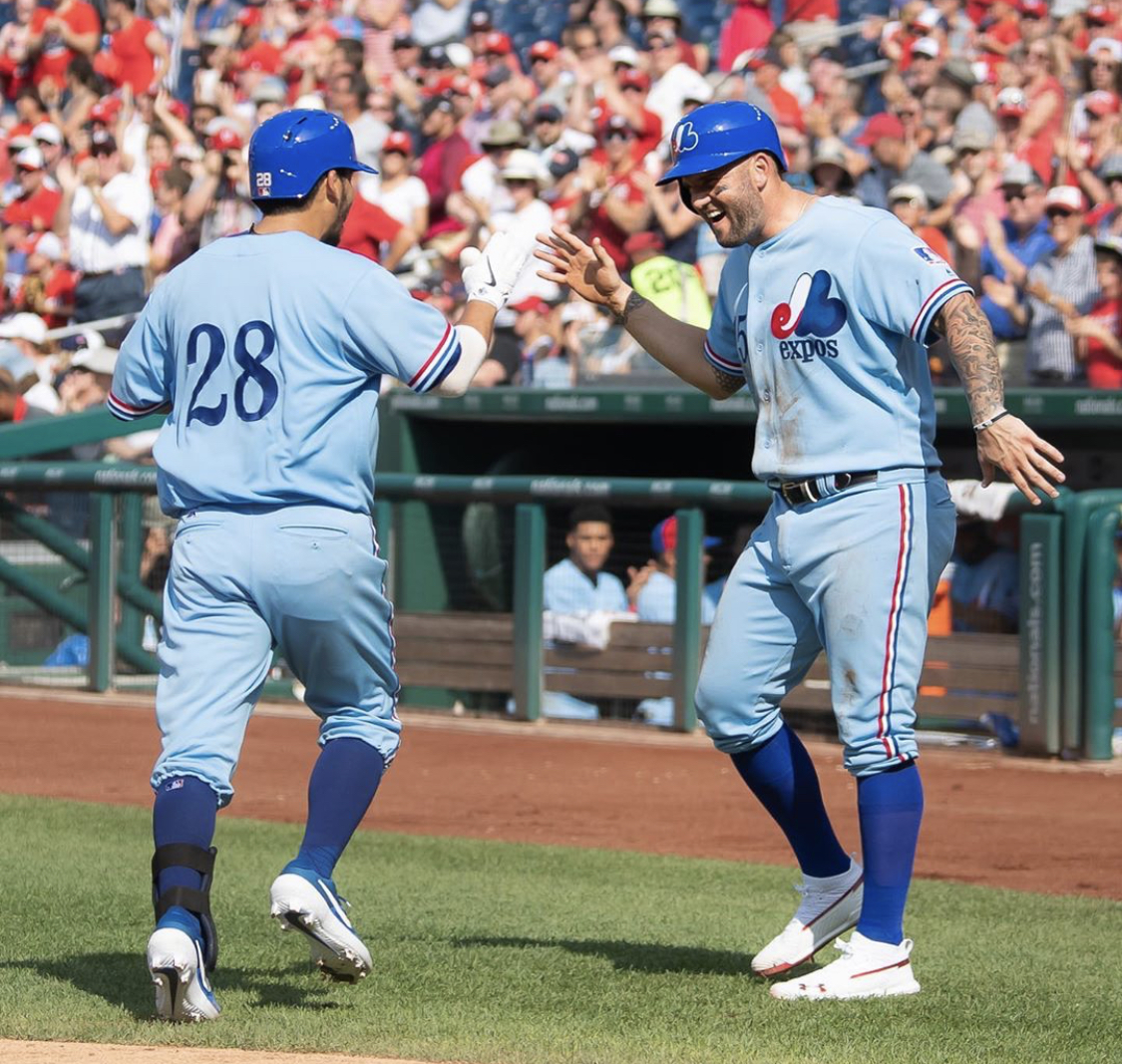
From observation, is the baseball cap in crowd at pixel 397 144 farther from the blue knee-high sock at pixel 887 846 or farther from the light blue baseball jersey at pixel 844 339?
the blue knee-high sock at pixel 887 846

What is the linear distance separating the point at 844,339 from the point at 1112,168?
22.6 feet

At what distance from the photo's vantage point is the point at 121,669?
11.1 m

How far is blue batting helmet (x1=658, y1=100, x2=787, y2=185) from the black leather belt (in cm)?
71

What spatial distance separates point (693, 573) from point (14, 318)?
6.21 m

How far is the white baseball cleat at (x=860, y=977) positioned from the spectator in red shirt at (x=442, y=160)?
30.4 ft

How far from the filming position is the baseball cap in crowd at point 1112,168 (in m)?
10.4

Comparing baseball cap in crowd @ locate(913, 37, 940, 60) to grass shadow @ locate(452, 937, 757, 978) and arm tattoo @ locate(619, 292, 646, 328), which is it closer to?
arm tattoo @ locate(619, 292, 646, 328)

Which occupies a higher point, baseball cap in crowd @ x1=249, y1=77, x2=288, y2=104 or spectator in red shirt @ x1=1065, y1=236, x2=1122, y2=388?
baseball cap in crowd @ x1=249, y1=77, x2=288, y2=104

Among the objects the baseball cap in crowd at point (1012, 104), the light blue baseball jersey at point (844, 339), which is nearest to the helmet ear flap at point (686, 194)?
the light blue baseball jersey at point (844, 339)

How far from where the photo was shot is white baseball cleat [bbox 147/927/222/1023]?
144 inches

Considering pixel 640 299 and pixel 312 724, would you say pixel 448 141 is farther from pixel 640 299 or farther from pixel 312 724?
pixel 640 299

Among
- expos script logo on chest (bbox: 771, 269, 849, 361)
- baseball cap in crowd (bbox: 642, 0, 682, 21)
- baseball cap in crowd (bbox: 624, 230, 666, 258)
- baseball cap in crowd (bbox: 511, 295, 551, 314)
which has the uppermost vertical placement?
baseball cap in crowd (bbox: 642, 0, 682, 21)

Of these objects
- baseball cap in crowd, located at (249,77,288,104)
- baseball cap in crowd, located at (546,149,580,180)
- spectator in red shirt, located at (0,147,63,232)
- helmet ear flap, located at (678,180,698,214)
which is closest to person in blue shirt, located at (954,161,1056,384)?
baseball cap in crowd, located at (546,149,580,180)

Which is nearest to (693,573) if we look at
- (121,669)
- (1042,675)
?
(1042,675)
